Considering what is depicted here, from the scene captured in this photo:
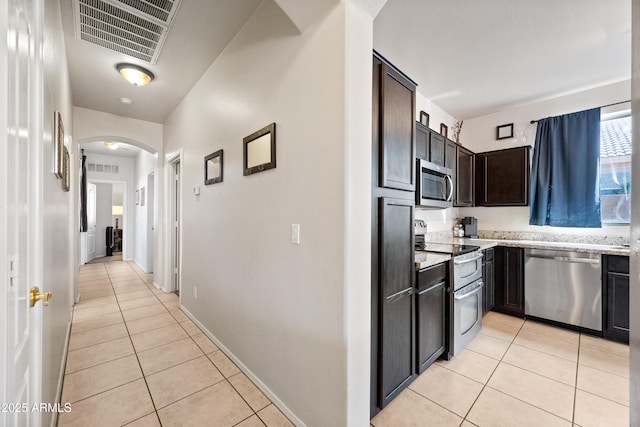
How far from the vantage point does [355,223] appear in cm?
136

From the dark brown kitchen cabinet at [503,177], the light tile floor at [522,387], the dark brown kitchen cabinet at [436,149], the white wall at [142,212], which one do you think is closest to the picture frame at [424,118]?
the dark brown kitchen cabinet at [436,149]

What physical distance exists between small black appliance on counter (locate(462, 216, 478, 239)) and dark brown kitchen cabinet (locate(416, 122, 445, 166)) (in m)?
1.34

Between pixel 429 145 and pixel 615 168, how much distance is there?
2.31 m

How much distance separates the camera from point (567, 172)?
325 cm

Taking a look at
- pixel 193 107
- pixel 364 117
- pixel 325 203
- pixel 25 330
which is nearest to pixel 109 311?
pixel 193 107

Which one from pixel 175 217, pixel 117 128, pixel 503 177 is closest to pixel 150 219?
pixel 175 217

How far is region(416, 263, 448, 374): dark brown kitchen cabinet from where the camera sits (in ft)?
A: 6.27

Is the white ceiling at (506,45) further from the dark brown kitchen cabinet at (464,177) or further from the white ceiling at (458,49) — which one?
the dark brown kitchen cabinet at (464,177)

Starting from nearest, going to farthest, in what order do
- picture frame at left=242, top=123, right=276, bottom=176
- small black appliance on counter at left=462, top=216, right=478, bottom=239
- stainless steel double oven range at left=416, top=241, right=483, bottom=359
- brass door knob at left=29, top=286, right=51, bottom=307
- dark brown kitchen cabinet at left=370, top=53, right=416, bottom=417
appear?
brass door knob at left=29, top=286, right=51, bottom=307
dark brown kitchen cabinet at left=370, top=53, right=416, bottom=417
picture frame at left=242, top=123, right=276, bottom=176
stainless steel double oven range at left=416, top=241, right=483, bottom=359
small black appliance on counter at left=462, top=216, right=478, bottom=239

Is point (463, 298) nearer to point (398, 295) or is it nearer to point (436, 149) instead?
point (398, 295)

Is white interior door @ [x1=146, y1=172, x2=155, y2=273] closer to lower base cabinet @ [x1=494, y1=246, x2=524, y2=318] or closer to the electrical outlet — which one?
the electrical outlet

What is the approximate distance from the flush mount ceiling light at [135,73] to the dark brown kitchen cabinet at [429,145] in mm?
2885

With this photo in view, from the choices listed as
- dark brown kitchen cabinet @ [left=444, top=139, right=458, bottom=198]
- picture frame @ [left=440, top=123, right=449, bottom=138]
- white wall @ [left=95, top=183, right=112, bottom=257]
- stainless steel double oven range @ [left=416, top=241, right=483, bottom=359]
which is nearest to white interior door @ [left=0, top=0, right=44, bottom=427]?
stainless steel double oven range @ [left=416, top=241, right=483, bottom=359]

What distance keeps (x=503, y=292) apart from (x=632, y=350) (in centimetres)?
287
